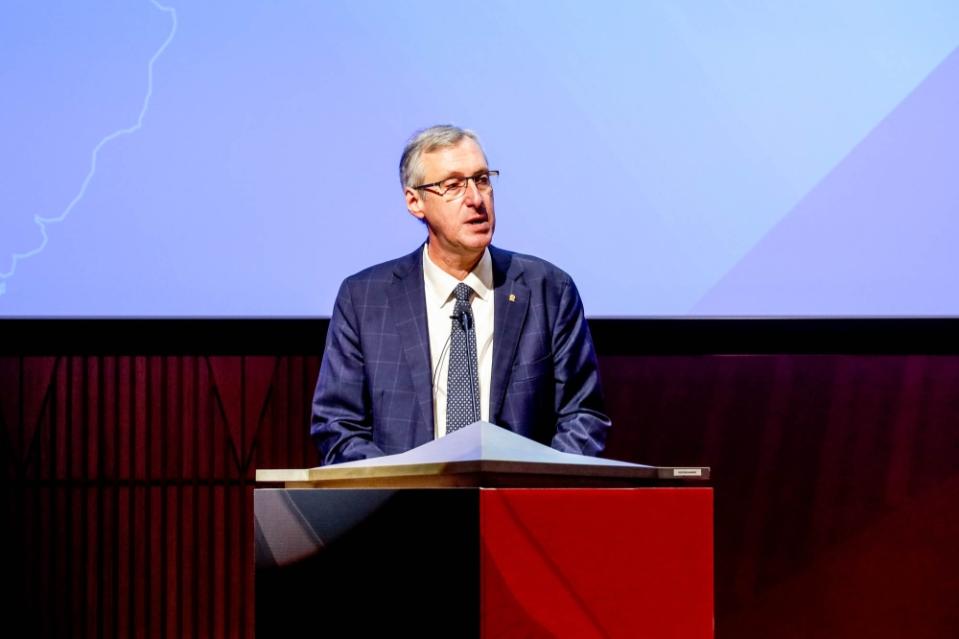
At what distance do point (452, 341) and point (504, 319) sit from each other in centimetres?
13

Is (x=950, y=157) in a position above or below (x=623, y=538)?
above

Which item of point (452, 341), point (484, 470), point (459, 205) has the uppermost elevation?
point (459, 205)

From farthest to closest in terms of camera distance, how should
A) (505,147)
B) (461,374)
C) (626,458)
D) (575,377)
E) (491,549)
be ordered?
(626,458), (505,147), (575,377), (461,374), (491,549)

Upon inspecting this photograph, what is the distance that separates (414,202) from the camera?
243 cm

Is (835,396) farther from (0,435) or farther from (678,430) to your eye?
(0,435)

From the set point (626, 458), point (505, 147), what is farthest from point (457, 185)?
point (626, 458)

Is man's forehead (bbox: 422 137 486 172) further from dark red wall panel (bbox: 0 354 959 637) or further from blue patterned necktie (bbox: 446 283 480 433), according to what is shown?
dark red wall panel (bbox: 0 354 959 637)

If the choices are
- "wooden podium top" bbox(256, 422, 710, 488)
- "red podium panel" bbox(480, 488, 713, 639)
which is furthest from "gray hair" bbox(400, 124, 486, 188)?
"red podium panel" bbox(480, 488, 713, 639)

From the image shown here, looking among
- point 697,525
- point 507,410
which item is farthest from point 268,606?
point 507,410

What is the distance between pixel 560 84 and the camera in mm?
2947

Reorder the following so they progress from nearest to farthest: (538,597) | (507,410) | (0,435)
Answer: (538,597), (507,410), (0,435)

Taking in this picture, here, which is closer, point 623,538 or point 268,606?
point 623,538

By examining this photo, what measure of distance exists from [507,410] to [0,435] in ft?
5.21

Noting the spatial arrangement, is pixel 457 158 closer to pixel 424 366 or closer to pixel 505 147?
pixel 424 366
